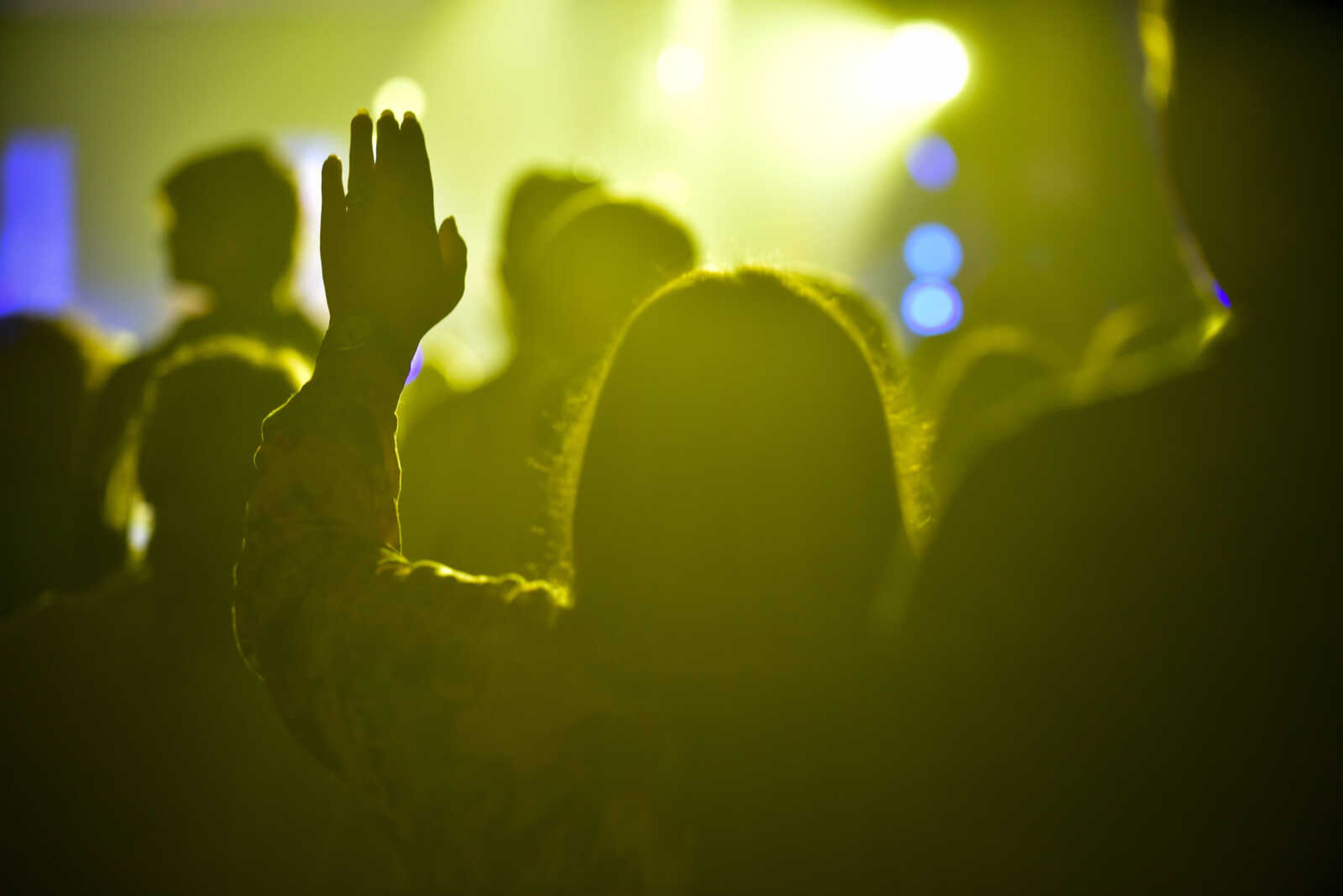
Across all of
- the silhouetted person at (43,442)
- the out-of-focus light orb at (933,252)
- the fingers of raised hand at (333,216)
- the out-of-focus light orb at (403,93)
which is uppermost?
the out-of-focus light orb at (403,93)

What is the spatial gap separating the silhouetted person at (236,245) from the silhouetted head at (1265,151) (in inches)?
84.4

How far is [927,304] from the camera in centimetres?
1291

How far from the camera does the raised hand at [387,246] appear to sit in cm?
118

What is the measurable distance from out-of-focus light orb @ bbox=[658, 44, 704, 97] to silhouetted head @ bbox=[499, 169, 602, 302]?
37.4 ft

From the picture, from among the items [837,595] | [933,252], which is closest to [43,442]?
[837,595]

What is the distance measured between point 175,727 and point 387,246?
99 cm

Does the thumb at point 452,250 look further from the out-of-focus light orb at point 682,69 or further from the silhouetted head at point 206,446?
the out-of-focus light orb at point 682,69

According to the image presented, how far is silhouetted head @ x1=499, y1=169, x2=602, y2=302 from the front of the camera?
2.82 m

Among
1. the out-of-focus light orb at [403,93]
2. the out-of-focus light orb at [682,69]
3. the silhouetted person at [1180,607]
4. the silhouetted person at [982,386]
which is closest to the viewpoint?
the silhouetted person at [1180,607]

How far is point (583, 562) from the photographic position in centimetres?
115

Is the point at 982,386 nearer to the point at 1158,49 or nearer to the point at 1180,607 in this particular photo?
the point at 1158,49

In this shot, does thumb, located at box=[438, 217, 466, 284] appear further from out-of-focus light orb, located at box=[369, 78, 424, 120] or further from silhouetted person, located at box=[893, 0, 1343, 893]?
out-of-focus light orb, located at box=[369, 78, 424, 120]

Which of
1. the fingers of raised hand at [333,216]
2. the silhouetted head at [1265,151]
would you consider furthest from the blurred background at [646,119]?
the silhouetted head at [1265,151]

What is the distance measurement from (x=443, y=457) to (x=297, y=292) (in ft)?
4.15
